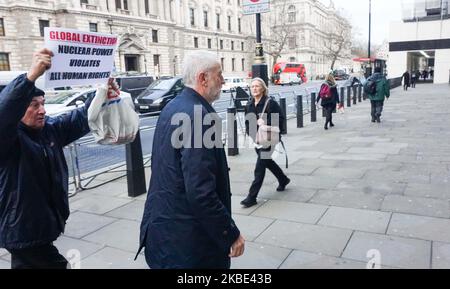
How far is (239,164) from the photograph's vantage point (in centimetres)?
789

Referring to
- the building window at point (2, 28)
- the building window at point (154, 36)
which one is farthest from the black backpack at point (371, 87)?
the building window at point (154, 36)

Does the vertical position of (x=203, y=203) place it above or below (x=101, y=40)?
below

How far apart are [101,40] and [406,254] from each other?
3212 millimetres

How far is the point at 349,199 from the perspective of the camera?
5328 mm

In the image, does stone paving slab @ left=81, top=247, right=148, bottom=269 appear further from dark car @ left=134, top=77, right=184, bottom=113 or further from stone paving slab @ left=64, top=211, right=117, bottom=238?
dark car @ left=134, top=77, right=184, bottom=113

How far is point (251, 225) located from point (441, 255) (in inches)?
76.8

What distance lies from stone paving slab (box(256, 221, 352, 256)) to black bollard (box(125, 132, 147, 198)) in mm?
2331

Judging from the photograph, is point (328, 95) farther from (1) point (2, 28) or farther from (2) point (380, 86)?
(1) point (2, 28)

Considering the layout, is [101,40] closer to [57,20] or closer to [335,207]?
[335,207]

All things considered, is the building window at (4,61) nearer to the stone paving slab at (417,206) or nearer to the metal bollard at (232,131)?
the metal bollard at (232,131)

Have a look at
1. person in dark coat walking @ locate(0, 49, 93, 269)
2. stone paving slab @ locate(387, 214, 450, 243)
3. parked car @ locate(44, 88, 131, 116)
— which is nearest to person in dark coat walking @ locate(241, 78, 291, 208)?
stone paving slab @ locate(387, 214, 450, 243)

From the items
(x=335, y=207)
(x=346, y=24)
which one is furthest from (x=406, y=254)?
(x=346, y=24)

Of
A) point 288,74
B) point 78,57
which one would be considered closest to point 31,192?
point 78,57
